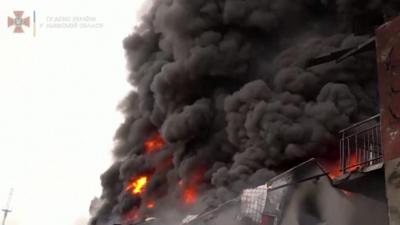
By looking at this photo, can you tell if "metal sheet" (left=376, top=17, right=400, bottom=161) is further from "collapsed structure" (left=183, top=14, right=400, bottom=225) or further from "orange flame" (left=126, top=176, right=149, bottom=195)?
"orange flame" (left=126, top=176, right=149, bottom=195)

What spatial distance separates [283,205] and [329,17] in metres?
11.8

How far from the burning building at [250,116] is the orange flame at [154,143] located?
0.17 feet

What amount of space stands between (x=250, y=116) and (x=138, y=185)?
8.77 m

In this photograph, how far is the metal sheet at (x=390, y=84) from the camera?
977cm

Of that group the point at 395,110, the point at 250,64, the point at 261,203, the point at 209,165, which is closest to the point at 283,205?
the point at 261,203

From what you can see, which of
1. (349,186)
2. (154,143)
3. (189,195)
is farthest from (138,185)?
(349,186)

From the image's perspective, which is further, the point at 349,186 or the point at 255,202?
the point at 255,202

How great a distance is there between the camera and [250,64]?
22562 mm

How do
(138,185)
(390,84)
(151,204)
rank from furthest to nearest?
(138,185)
(151,204)
(390,84)

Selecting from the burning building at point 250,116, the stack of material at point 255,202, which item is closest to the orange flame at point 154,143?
the burning building at point 250,116

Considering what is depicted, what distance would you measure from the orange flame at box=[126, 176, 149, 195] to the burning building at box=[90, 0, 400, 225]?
7 cm

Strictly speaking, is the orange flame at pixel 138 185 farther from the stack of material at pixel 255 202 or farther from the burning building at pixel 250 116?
the stack of material at pixel 255 202

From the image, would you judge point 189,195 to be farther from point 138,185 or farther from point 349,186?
point 349,186

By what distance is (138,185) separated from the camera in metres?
25.6
